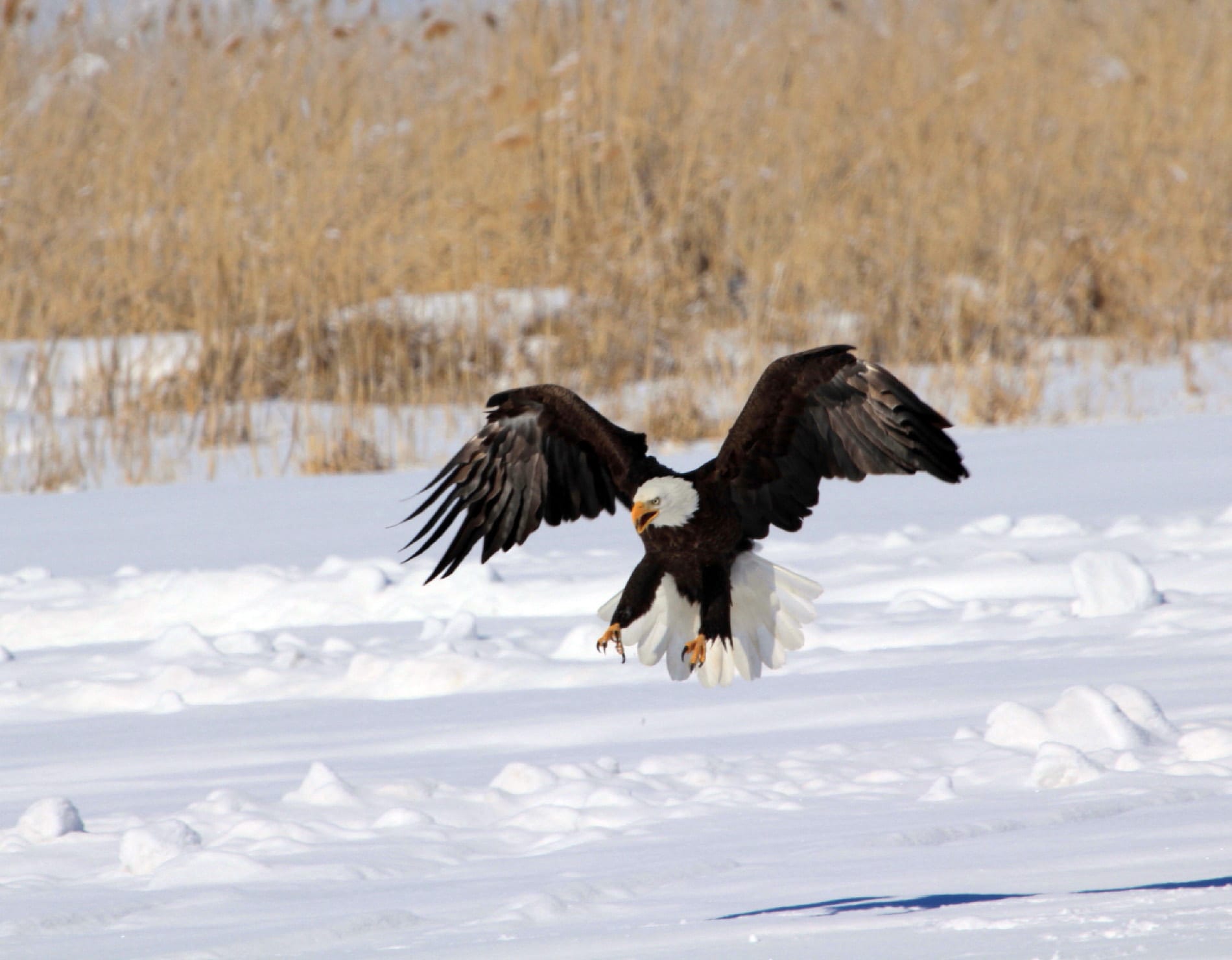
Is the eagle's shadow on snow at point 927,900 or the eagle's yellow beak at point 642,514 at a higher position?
the eagle's yellow beak at point 642,514

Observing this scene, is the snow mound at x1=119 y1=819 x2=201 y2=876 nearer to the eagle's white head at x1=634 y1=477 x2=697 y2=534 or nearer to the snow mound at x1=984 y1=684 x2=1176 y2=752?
the eagle's white head at x1=634 y1=477 x2=697 y2=534

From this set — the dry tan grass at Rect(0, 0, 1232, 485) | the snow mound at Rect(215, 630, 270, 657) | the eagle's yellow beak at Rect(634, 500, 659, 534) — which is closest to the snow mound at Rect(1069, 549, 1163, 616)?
the eagle's yellow beak at Rect(634, 500, 659, 534)

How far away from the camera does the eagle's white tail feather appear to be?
3818 millimetres

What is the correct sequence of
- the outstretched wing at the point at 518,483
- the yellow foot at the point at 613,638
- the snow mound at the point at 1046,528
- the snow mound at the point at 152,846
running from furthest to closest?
the snow mound at the point at 1046,528 → the outstretched wing at the point at 518,483 → the yellow foot at the point at 613,638 → the snow mound at the point at 152,846

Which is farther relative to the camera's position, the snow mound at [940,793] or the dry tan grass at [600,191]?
the dry tan grass at [600,191]

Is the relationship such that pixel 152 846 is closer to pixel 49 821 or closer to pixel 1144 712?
pixel 49 821

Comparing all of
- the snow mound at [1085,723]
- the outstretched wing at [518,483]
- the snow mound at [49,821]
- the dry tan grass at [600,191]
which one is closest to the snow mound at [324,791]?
the snow mound at [49,821]

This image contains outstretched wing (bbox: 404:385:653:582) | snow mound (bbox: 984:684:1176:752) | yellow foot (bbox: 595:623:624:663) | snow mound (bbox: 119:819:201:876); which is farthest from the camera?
outstretched wing (bbox: 404:385:653:582)

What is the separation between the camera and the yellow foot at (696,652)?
12.4ft

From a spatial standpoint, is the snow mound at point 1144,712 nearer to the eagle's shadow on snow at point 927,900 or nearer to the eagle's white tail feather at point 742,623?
the eagle's white tail feather at point 742,623

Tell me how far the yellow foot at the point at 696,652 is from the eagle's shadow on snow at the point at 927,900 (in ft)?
3.76

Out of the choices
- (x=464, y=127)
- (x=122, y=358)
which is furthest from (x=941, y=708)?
(x=464, y=127)

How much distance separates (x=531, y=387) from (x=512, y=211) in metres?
5.87

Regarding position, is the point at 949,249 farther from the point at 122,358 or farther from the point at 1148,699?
the point at 1148,699
